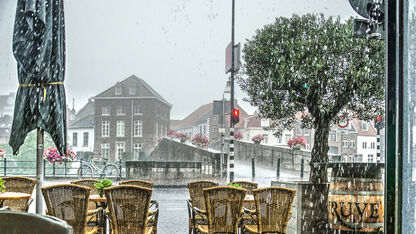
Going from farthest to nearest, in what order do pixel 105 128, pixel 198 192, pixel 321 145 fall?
1. pixel 105 128
2. pixel 321 145
3. pixel 198 192

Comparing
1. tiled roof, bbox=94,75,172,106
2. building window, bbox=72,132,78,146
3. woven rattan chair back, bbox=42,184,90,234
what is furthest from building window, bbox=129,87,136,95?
woven rattan chair back, bbox=42,184,90,234

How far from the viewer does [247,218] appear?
12.8ft

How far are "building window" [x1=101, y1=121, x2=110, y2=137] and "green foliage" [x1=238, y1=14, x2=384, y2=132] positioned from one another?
24.7 meters

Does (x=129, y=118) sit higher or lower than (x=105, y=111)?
lower

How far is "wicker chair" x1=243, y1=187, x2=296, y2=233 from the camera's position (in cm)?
325

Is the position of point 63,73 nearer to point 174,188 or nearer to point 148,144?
point 174,188

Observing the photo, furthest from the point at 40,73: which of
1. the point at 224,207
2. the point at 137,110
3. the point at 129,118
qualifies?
the point at 137,110

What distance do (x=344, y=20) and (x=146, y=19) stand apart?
52.2 meters

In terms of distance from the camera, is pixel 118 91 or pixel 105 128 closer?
pixel 105 128

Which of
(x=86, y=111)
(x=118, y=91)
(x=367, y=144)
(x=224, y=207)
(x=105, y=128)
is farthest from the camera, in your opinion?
(x=118, y=91)

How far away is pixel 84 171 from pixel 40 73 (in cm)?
929

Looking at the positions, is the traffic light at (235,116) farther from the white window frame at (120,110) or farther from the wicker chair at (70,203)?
the white window frame at (120,110)

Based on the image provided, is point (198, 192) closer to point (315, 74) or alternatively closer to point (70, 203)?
point (70, 203)

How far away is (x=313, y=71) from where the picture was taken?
655 centimetres
